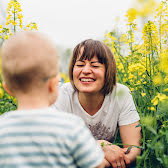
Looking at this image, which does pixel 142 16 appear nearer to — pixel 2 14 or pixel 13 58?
pixel 13 58

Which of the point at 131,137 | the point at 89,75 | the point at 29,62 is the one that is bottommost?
the point at 131,137

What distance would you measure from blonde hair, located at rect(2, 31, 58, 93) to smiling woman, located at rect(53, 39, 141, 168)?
964 mm

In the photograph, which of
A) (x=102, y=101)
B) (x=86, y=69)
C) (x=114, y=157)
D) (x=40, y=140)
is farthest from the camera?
(x=102, y=101)

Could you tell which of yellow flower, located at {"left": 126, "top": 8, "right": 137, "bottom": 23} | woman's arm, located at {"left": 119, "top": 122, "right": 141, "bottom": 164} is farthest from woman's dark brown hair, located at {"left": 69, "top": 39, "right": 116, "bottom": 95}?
yellow flower, located at {"left": 126, "top": 8, "right": 137, "bottom": 23}

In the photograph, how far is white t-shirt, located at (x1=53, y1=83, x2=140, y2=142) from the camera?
6.77ft

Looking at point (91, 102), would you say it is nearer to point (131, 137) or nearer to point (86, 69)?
point (86, 69)

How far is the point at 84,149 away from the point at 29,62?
1.33 ft

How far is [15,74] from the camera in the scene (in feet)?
3.13

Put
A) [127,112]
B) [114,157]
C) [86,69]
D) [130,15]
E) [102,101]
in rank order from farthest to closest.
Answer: [130,15] < [102,101] < [127,112] < [86,69] < [114,157]

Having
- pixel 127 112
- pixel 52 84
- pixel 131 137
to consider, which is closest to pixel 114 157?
pixel 131 137

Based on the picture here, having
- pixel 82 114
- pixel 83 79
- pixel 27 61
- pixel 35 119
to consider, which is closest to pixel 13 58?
pixel 27 61

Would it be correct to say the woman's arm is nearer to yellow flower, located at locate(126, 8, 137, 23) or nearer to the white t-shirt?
the white t-shirt

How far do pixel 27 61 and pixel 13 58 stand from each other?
0.20 ft

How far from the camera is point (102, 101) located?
7.13 ft
